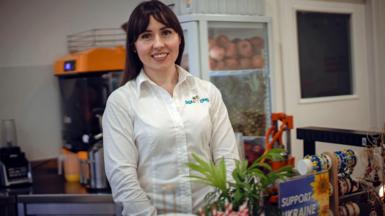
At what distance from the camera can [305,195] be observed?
1.17 meters

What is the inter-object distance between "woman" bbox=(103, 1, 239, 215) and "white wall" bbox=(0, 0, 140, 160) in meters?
1.67

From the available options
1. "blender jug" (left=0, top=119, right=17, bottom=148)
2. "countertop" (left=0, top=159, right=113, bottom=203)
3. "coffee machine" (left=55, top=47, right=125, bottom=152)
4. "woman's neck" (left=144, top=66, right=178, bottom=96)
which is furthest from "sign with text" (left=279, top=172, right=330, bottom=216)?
"blender jug" (left=0, top=119, right=17, bottom=148)

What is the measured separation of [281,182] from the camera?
3.67 ft

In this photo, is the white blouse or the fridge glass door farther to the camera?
the fridge glass door

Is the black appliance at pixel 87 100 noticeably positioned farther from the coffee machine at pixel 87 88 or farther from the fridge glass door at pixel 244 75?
the fridge glass door at pixel 244 75

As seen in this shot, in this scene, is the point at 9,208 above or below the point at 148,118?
below

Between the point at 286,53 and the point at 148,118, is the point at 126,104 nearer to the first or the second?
the point at 148,118

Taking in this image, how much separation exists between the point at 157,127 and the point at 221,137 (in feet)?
0.71

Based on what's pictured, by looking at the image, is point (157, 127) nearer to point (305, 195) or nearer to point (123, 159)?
point (123, 159)

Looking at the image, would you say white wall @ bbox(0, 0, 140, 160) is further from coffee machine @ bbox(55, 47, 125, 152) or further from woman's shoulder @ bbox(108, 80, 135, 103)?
woman's shoulder @ bbox(108, 80, 135, 103)

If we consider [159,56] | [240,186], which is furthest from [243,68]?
[240,186]

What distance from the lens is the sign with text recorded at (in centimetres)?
113

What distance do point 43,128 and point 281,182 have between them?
7.27ft

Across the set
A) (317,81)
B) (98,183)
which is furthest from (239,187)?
(317,81)
